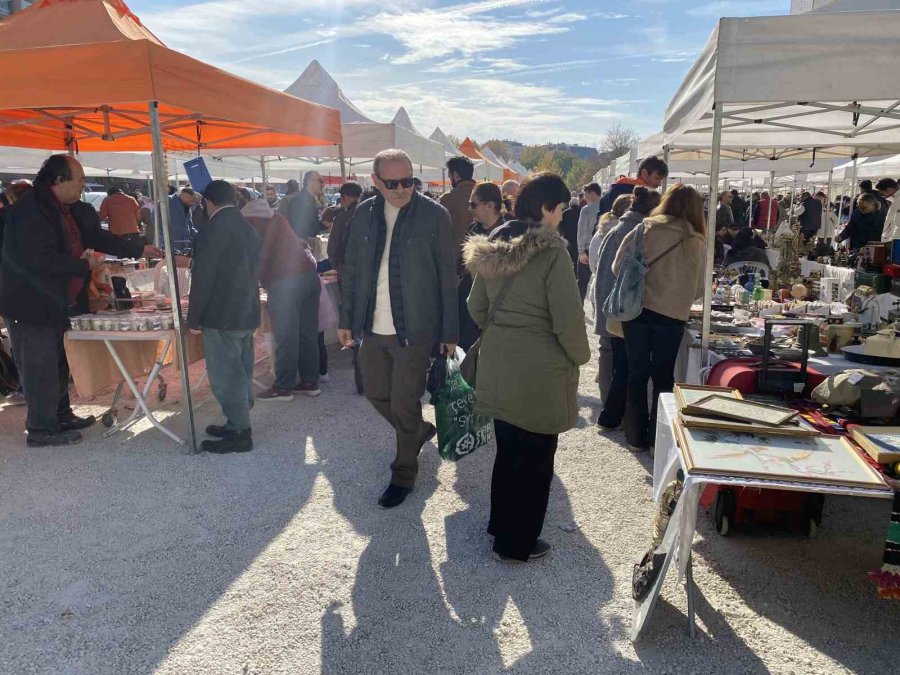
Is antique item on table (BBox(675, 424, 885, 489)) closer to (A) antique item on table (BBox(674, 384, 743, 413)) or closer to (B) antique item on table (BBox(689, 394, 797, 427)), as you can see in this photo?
(B) antique item on table (BBox(689, 394, 797, 427))

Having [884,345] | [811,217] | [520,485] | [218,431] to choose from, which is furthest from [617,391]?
[811,217]

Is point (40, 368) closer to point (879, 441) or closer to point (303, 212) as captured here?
point (303, 212)

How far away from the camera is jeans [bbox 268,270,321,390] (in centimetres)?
521

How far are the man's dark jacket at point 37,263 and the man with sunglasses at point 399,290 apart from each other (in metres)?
2.04

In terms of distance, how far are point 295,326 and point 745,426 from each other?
3.77 metres

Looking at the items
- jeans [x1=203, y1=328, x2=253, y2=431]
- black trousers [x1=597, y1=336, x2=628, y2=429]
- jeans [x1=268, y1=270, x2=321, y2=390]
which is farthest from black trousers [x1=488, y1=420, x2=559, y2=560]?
jeans [x1=268, y1=270, x2=321, y2=390]

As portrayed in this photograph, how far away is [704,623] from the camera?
2482mm

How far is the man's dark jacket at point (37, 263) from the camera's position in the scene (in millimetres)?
4039

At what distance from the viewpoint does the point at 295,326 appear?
209 inches

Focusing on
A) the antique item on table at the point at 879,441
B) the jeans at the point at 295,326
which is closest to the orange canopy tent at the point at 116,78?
the jeans at the point at 295,326

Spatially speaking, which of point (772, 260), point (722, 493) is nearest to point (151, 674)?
point (722, 493)

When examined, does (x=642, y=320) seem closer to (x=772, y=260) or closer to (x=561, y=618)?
(x=561, y=618)

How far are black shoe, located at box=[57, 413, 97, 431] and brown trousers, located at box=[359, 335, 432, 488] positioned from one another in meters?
2.44

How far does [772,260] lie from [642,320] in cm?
451
